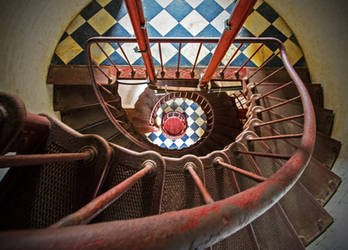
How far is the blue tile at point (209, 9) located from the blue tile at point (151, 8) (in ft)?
2.92

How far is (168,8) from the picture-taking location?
3.39 m

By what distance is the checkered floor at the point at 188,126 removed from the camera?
238 inches

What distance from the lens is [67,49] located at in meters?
3.08

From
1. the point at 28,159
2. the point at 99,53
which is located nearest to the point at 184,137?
the point at 99,53

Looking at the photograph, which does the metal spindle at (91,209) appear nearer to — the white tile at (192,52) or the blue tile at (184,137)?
the white tile at (192,52)

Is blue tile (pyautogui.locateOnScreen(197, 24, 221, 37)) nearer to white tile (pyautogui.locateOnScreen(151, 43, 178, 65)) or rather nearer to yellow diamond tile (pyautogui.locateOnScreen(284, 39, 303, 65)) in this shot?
white tile (pyautogui.locateOnScreen(151, 43, 178, 65))

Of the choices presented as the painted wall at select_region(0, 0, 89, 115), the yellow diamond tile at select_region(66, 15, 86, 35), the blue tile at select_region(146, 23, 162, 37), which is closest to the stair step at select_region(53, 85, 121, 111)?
the painted wall at select_region(0, 0, 89, 115)

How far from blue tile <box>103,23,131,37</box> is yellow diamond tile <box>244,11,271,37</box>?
2.59 meters

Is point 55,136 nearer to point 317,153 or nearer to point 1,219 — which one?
point 1,219

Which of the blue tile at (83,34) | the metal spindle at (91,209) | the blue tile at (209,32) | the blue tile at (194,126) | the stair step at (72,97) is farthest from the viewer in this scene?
the blue tile at (194,126)

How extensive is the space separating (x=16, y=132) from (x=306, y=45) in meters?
4.35

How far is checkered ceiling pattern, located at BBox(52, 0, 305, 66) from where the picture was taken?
3.14 metres

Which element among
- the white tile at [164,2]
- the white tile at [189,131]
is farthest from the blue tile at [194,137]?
the white tile at [164,2]

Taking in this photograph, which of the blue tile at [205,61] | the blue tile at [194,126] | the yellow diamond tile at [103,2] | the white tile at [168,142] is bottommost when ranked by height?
the white tile at [168,142]
